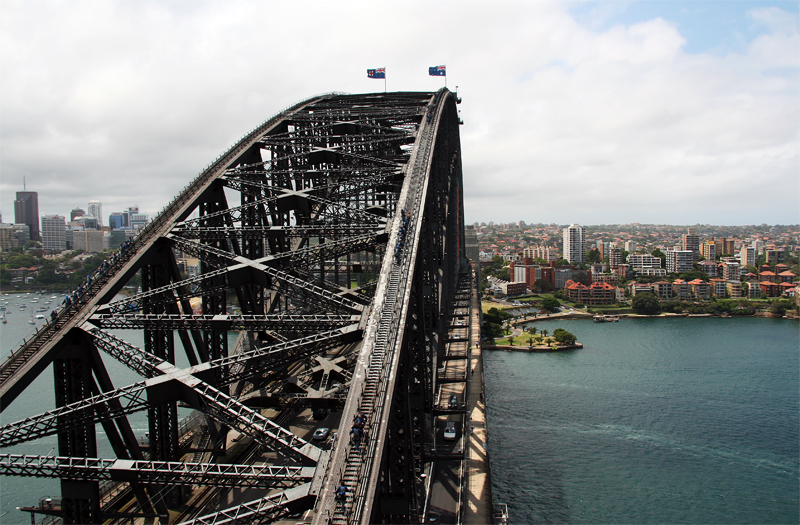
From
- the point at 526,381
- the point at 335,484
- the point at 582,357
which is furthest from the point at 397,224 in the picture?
the point at 582,357

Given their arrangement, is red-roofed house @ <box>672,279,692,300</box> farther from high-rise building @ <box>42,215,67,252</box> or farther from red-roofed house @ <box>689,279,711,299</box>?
high-rise building @ <box>42,215,67,252</box>

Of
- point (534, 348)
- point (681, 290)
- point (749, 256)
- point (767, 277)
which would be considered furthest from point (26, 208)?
point (749, 256)

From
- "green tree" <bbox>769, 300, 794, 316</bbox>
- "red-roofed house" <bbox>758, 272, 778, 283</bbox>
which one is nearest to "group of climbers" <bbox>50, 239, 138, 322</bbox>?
"green tree" <bbox>769, 300, 794, 316</bbox>

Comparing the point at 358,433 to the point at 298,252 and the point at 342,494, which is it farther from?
the point at 298,252

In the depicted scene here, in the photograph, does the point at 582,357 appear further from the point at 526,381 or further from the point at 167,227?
the point at 167,227

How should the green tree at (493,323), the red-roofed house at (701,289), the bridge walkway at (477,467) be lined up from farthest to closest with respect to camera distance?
the red-roofed house at (701,289) → the green tree at (493,323) → the bridge walkway at (477,467)

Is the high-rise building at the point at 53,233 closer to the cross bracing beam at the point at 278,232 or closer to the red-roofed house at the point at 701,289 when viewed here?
the cross bracing beam at the point at 278,232

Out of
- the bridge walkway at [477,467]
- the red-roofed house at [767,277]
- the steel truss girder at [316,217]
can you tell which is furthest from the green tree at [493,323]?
the red-roofed house at [767,277]
